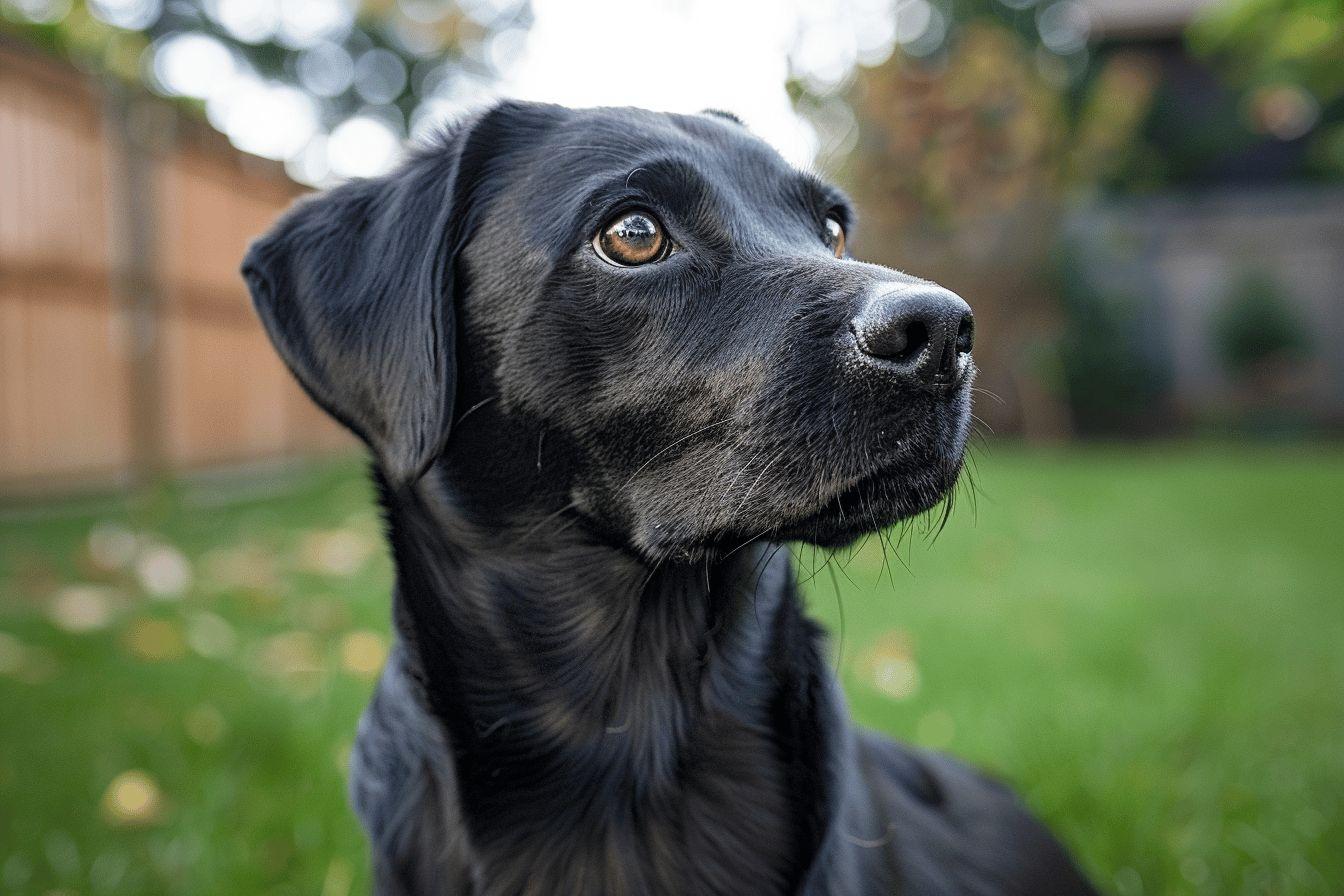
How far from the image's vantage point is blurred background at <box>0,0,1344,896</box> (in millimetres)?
2729

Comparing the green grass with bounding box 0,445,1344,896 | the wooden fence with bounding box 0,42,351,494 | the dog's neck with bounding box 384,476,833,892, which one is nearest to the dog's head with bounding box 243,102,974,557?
the dog's neck with bounding box 384,476,833,892

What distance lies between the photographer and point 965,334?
1514 millimetres

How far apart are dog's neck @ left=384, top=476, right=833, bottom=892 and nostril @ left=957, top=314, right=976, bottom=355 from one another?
1.61 feet

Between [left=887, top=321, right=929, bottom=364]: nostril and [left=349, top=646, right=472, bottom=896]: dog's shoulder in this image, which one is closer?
[left=887, top=321, right=929, bottom=364]: nostril

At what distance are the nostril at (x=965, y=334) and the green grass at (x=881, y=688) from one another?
2.07 feet

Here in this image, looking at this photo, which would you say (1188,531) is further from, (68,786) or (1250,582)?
(68,786)

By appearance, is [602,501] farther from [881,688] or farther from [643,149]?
[881,688]

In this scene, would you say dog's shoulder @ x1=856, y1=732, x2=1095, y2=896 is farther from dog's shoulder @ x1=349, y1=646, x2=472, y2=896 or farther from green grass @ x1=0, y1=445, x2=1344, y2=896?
dog's shoulder @ x1=349, y1=646, x2=472, y2=896

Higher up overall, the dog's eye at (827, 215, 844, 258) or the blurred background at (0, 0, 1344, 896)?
the dog's eye at (827, 215, 844, 258)

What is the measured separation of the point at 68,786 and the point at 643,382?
7.33 ft

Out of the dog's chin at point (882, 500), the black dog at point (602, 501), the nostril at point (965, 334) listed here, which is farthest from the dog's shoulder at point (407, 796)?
the nostril at point (965, 334)

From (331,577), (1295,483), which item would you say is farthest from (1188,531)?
(331,577)

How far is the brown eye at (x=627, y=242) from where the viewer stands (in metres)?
1.80

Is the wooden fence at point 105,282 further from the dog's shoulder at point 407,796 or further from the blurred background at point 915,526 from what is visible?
the dog's shoulder at point 407,796
